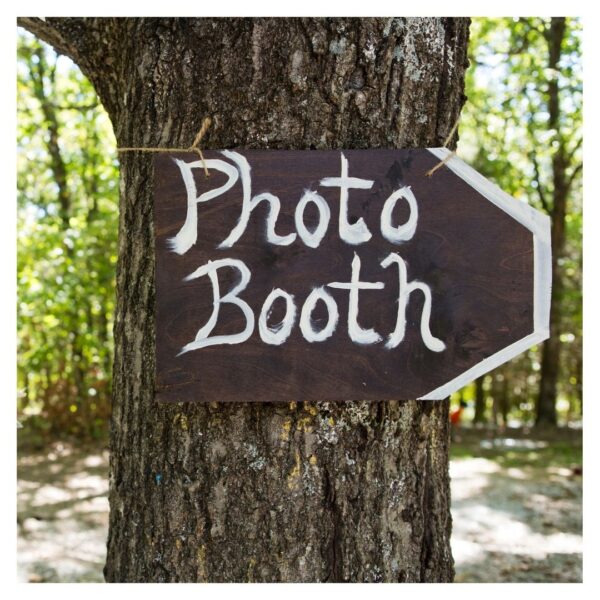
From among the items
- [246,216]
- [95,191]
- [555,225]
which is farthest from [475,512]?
[95,191]

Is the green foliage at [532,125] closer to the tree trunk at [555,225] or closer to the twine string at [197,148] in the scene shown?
the tree trunk at [555,225]

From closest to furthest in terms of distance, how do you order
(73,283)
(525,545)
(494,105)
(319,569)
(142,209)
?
(319,569)
(142,209)
(525,545)
(73,283)
(494,105)

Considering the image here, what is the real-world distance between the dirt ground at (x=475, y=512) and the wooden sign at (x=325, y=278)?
2585 mm

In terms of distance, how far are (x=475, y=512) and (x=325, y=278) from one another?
377 centimetres

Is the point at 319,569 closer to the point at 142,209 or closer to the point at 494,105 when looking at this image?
the point at 142,209

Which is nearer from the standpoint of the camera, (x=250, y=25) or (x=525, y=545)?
(x=250, y=25)

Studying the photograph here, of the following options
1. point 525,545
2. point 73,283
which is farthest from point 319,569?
point 73,283

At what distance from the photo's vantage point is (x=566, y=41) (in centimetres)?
657

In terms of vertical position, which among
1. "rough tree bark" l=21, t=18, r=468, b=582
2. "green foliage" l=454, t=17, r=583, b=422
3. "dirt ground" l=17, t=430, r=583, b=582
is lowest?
"dirt ground" l=17, t=430, r=583, b=582

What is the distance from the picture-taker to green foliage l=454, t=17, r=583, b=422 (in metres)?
6.74

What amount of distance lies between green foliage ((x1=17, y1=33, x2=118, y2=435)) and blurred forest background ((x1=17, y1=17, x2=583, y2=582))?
0.02 metres

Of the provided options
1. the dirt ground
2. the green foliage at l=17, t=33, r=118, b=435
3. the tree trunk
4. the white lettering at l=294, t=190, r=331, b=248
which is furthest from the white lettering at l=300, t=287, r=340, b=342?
the tree trunk

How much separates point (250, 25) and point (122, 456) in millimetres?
998

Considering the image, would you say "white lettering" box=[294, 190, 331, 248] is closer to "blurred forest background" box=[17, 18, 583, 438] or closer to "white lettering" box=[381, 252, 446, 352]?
"white lettering" box=[381, 252, 446, 352]
